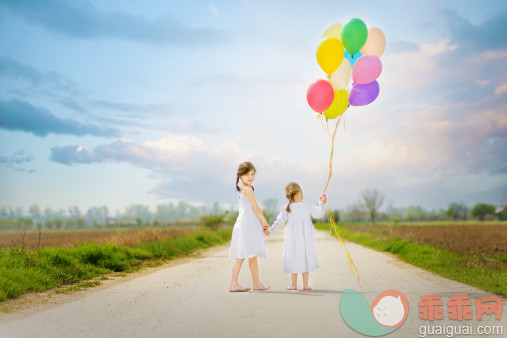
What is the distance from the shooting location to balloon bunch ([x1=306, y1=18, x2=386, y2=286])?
26.5ft

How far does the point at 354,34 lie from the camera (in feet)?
26.5

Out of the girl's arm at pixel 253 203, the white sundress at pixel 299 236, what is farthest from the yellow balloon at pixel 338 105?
the girl's arm at pixel 253 203

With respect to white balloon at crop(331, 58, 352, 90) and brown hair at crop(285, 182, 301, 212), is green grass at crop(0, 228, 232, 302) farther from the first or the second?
white balloon at crop(331, 58, 352, 90)

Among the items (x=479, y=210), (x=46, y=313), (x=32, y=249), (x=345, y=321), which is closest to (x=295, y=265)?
(x=345, y=321)

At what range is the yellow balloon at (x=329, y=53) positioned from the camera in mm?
8070

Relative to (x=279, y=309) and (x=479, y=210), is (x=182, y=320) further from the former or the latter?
(x=479, y=210)

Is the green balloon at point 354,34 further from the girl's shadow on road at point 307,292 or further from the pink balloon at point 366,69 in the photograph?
the girl's shadow on road at point 307,292

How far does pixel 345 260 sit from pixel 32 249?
8.01 metres

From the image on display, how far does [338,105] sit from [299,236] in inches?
120

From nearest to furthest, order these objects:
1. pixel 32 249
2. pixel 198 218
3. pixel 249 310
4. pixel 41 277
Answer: pixel 249 310 < pixel 41 277 < pixel 32 249 < pixel 198 218

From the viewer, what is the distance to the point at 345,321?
4832 mm

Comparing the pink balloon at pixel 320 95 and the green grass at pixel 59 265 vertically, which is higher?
the pink balloon at pixel 320 95

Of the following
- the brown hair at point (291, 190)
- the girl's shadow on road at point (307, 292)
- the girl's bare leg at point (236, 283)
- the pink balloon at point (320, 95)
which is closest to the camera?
the girl's shadow on road at point (307, 292)

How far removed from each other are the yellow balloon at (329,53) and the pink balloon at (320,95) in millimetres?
354
